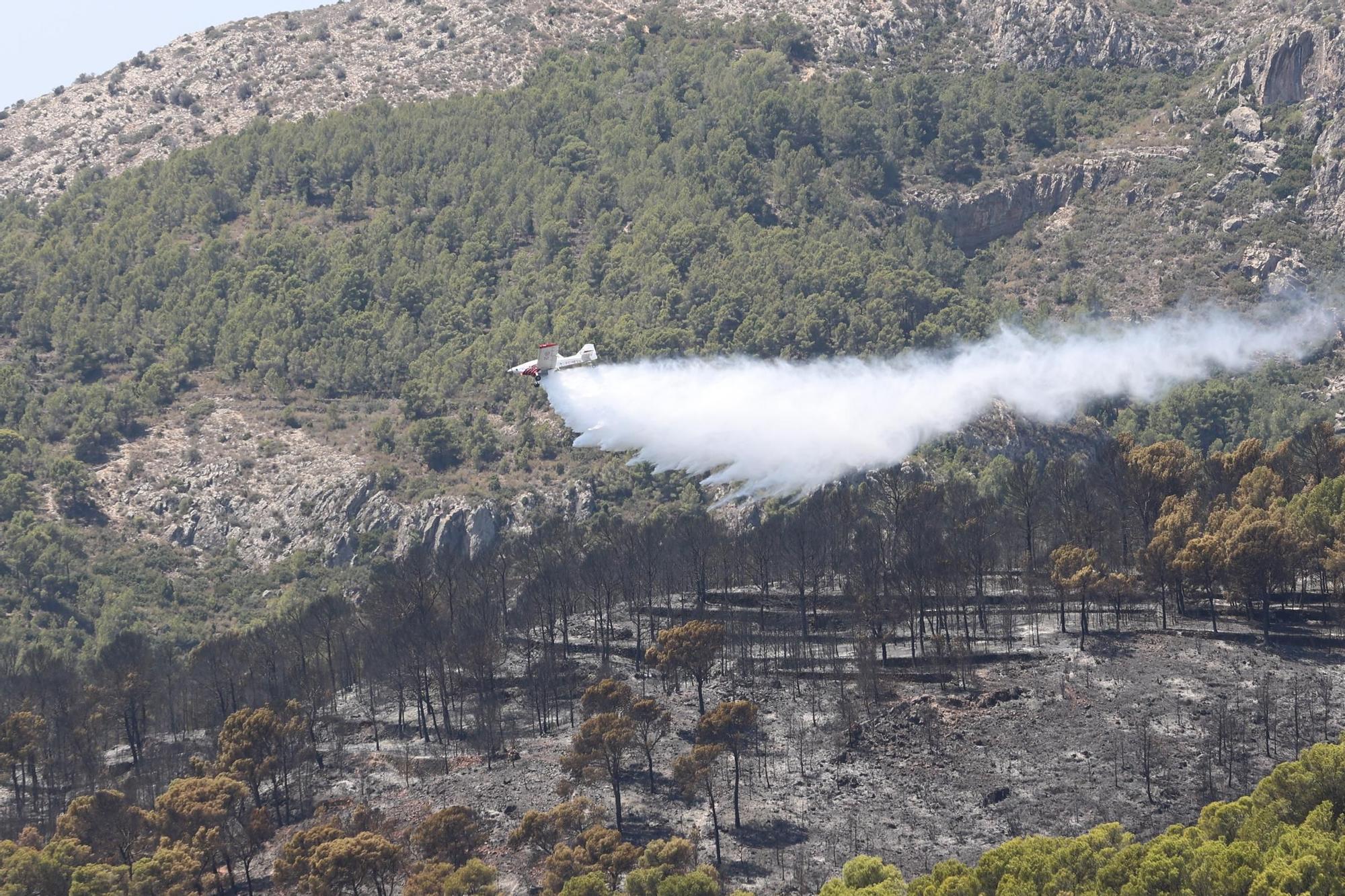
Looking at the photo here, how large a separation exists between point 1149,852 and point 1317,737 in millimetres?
25143

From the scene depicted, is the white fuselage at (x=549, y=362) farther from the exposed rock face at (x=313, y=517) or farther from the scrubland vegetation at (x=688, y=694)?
the exposed rock face at (x=313, y=517)

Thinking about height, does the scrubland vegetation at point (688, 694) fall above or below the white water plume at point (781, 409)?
below

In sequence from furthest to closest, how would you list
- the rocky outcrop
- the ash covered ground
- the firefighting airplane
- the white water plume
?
the rocky outcrop
the white water plume
the firefighting airplane
the ash covered ground

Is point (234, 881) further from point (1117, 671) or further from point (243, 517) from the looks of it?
point (243, 517)

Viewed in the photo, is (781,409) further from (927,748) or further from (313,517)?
(927,748)

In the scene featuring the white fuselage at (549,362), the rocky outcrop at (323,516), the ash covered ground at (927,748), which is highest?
the white fuselage at (549,362)

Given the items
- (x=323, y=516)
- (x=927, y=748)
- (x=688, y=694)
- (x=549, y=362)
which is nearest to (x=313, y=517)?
(x=323, y=516)

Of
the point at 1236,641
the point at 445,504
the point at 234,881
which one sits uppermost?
the point at 445,504

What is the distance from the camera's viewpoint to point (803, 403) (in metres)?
168

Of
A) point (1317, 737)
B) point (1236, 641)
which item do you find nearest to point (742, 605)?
point (1236, 641)

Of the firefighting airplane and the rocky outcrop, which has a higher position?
the firefighting airplane

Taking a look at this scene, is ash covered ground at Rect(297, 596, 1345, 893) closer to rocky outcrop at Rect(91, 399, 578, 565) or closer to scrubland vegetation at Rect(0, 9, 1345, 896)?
scrubland vegetation at Rect(0, 9, 1345, 896)

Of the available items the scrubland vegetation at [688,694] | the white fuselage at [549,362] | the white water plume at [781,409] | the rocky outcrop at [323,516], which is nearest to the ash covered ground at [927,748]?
the scrubland vegetation at [688,694]

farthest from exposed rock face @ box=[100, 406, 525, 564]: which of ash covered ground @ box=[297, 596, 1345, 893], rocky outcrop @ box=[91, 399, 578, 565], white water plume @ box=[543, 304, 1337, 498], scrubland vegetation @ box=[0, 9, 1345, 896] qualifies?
ash covered ground @ box=[297, 596, 1345, 893]
